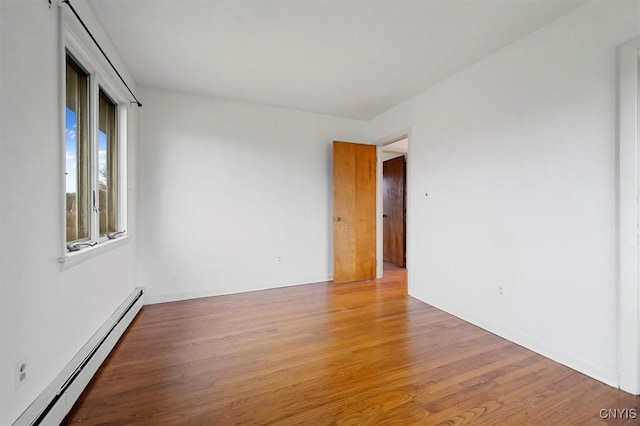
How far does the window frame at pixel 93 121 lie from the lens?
1509 mm

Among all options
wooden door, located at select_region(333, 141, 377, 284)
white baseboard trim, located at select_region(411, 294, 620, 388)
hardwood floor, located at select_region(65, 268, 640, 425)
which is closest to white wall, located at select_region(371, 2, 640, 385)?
→ white baseboard trim, located at select_region(411, 294, 620, 388)

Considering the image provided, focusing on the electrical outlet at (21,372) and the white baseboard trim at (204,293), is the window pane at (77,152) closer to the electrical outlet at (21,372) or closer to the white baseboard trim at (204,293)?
the electrical outlet at (21,372)

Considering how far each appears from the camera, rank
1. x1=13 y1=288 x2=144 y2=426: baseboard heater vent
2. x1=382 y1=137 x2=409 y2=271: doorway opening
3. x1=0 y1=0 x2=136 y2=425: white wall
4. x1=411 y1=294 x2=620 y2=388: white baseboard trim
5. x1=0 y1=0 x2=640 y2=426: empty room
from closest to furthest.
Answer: x1=0 y1=0 x2=136 y2=425: white wall, x1=13 y1=288 x2=144 y2=426: baseboard heater vent, x1=0 y1=0 x2=640 y2=426: empty room, x1=411 y1=294 x2=620 y2=388: white baseboard trim, x1=382 y1=137 x2=409 y2=271: doorway opening

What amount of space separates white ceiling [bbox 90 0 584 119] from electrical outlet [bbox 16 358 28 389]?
7.26ft

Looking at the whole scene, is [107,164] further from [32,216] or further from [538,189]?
[538,189]

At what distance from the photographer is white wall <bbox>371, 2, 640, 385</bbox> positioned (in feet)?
5.68

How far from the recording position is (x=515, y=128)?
2221 millimetres

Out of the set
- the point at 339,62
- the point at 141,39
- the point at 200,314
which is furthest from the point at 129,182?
the point at 339,62

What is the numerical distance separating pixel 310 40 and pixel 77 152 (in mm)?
1946

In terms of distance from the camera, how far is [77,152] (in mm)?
1834

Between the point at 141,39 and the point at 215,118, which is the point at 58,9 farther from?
the point at 215,118

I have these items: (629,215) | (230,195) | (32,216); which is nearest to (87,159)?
(32,216)

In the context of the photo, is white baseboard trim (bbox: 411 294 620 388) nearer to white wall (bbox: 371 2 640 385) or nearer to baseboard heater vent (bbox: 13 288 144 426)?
white wall (bbox: 371 2 640 385)

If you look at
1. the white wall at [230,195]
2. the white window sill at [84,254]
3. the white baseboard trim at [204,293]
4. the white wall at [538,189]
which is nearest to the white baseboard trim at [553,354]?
the white wall at [538,189]
